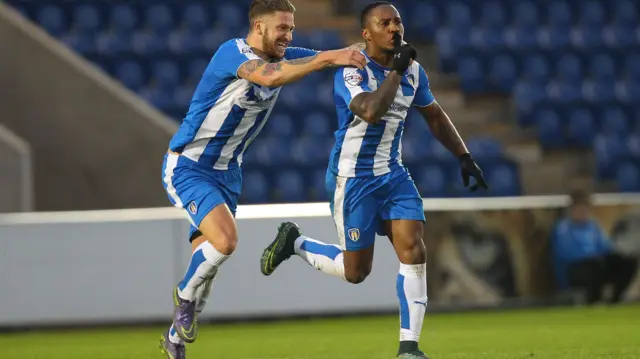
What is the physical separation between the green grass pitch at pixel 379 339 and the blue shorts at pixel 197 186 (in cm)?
129

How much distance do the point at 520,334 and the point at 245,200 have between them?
470 cm

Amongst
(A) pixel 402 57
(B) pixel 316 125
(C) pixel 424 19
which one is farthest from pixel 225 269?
(C) pixel 424 19

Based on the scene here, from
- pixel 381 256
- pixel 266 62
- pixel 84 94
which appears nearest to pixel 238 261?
pixel 381 256

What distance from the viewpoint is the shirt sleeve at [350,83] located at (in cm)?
596

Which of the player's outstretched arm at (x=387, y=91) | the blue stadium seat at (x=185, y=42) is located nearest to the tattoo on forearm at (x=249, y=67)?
the player's outstretched arm at (x=387, y=91)

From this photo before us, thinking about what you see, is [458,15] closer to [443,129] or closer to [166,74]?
[166,74]

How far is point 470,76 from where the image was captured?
14.8 metres

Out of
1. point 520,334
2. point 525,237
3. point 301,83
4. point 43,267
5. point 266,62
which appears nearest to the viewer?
point 266,62

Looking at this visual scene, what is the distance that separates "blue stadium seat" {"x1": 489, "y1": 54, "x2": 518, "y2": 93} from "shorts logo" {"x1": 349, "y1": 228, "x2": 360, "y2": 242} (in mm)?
8709

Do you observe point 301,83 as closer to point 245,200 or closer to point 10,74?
point 245,200

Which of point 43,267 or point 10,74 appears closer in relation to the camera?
point 43,267

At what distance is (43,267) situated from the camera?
34.0 feet

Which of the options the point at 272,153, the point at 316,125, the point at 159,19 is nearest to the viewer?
the point at 272,153

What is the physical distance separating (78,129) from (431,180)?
151 inches
